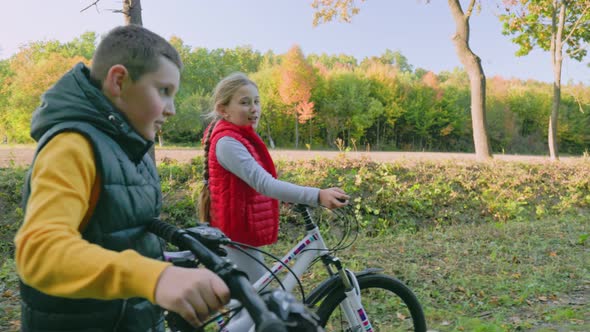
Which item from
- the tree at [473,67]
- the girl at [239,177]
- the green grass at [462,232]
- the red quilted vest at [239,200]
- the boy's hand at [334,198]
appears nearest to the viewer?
the boy's hand at [334,198]

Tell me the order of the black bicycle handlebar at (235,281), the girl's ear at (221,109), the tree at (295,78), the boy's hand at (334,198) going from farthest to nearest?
1. the tree at (295,78)
2. the girl's ear at (221,109)
3. the boy's hand at (334,198)
4. the black bicycle handlebar at (235,281)

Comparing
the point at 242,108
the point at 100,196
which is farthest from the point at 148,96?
→ the point at 242,108

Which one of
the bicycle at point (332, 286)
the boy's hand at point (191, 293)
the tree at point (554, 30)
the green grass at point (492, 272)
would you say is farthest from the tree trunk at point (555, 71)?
the boy's hand at point (191, 293)

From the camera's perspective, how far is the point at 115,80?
1082mm

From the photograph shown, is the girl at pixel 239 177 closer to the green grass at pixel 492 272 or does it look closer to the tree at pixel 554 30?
the green grass at pixel 492 272

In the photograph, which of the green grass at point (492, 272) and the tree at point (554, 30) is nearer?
the green grass at point (492, 272)

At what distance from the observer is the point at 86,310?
1037 millimetres

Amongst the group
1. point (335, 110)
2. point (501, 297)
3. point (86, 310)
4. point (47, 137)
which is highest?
point (335, 110)

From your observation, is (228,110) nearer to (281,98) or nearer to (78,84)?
(78,84)

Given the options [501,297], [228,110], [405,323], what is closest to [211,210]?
[228,110]

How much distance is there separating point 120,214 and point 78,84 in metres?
0.33

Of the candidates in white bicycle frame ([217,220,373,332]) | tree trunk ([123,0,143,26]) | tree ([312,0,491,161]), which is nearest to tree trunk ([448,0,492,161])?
tree ([312,0,491,161])

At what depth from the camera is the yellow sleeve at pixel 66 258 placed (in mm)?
749

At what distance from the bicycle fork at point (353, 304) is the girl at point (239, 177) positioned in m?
0.49
